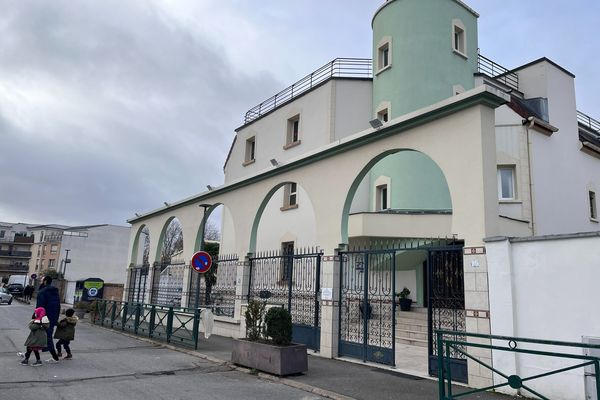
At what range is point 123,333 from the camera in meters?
14.9

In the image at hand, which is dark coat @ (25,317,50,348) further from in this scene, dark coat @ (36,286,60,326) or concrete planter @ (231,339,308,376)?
concrete planter @ (231,339,308,376)

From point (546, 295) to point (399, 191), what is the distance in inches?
406

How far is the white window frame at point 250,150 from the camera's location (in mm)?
24016

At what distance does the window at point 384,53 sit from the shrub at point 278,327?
1282 centimetres

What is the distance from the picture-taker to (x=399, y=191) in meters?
16.9

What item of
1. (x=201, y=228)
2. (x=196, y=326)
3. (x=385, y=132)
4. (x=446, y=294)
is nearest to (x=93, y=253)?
(x=201, y=228)

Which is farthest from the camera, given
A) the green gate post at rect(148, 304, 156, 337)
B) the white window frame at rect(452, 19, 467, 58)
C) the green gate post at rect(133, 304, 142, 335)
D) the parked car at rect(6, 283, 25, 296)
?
the parked car at rect(6, 283, 25, 296)

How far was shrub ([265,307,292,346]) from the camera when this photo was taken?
28.0 feet

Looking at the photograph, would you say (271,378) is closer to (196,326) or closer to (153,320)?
(196,326)

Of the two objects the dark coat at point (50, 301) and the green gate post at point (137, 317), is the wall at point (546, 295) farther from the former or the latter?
the green gate post at point (137, 317)

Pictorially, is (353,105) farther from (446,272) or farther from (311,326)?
(446,272)

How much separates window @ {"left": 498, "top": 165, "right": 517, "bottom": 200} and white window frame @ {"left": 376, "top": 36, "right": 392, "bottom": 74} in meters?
5.93

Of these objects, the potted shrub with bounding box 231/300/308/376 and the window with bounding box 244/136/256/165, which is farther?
the window with bounding box 244/136/256/165

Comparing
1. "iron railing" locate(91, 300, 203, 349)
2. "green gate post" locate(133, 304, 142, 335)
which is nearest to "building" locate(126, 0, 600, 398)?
Answer: "iron railing" locate(91, 300, 203, 349)
